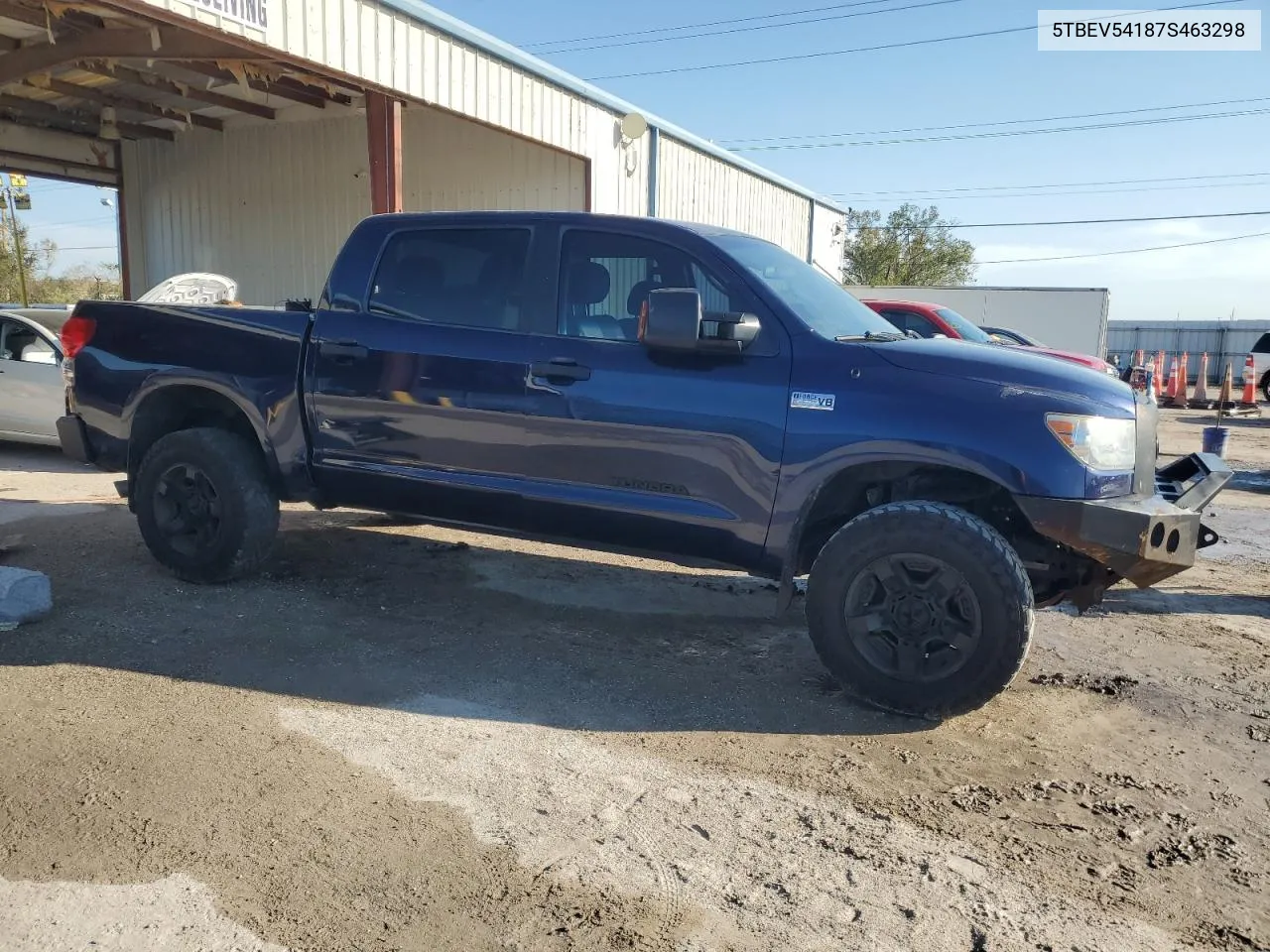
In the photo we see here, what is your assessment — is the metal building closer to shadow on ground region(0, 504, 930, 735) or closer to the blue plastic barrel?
shadow on ground region(0, 504, 930, 735)

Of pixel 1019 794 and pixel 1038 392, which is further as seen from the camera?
pixel 1038 392

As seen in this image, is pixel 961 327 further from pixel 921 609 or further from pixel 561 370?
pixel 921 609

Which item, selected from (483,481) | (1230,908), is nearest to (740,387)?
(483,481)

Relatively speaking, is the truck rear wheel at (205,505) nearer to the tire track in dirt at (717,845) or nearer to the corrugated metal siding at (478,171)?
the tire track in dirt at (717,845)

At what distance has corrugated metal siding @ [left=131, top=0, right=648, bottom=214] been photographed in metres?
9.03

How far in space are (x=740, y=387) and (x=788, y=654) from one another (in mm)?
1372

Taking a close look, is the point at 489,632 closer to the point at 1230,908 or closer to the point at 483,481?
the point at 483,481

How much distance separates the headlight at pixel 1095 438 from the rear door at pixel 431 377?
7.47 ft

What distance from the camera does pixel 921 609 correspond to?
3662 mm

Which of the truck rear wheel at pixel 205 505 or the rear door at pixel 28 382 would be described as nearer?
the truck rear wheel at pixel 205 505

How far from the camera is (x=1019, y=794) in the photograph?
3174 millimetres

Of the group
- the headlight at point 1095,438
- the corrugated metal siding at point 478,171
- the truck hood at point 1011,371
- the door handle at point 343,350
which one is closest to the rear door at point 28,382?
the corrugated metal siding at point 478,171

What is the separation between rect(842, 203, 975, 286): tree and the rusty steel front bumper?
147 ft

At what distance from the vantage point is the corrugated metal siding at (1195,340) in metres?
33.0
